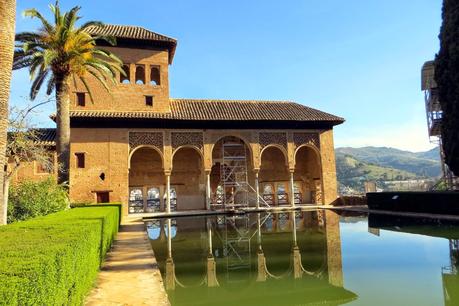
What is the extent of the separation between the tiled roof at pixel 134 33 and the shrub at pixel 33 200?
12449mm

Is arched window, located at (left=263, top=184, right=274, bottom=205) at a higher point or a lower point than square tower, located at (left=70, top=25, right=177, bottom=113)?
lower

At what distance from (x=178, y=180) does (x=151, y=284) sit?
20.6 meters

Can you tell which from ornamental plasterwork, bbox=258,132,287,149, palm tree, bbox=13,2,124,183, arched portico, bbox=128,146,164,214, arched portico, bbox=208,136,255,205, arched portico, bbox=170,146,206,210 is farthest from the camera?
arched portico, bbox=170,146,206,210

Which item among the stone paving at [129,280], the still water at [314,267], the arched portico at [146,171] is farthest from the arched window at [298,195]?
the stone paving at [129,280]

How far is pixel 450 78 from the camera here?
59.7ft

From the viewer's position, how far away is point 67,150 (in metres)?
15.9

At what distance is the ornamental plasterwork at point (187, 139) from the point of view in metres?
23.6

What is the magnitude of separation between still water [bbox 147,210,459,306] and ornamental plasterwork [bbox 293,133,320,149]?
1285 cm

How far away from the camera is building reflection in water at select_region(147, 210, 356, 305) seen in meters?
5.91

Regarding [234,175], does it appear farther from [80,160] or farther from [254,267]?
[254,267]

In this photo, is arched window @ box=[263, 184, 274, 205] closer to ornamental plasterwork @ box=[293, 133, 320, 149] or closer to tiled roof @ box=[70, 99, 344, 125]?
ornamental plasterwork @ box=[293, 133, 320, 149]

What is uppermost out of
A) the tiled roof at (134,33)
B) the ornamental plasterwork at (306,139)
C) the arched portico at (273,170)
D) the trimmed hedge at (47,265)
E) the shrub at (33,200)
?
the tiled roof at (134,33)

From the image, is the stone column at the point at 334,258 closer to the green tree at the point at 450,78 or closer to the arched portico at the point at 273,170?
the green tree at the point at 450,78

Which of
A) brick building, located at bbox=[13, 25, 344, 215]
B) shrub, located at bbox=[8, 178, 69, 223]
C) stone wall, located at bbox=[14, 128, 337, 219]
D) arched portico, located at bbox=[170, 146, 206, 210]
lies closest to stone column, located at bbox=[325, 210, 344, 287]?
shrub, located at bbox=[8, 178, 69, 223]
